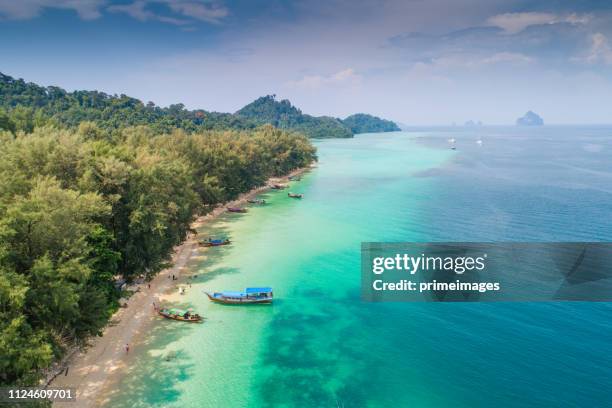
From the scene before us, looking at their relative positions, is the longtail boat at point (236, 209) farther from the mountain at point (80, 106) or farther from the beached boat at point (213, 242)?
the mountain at point (80, 106)

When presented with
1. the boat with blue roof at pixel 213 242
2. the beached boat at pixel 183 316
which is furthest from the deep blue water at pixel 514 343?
the boat with blue roof at pixel 213 242

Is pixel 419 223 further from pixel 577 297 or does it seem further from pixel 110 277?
pixel 110 277

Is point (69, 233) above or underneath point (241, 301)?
above

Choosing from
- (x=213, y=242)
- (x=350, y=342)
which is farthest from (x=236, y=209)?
(x=350, y=342)

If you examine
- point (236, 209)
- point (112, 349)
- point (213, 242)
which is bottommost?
point (112, 349)

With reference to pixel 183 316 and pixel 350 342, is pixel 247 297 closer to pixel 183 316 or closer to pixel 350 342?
pixel 183 316

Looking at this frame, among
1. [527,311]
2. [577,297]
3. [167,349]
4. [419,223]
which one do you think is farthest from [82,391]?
[419,223]

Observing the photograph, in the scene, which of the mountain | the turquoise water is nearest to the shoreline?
the turquoise water
